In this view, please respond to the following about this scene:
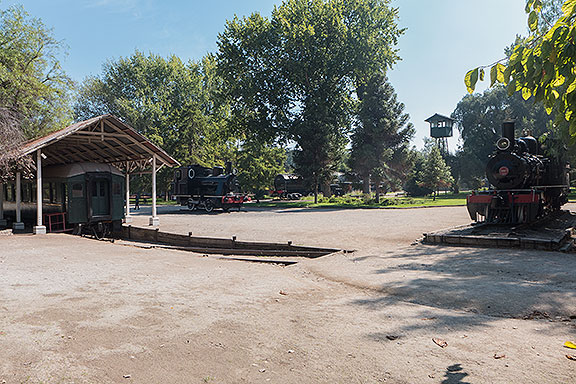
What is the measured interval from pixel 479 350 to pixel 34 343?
15.4 ft

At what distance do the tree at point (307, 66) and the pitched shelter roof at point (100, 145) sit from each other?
1760 centimetres

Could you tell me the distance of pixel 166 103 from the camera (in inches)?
1989

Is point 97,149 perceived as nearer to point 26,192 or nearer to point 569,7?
point 26,192

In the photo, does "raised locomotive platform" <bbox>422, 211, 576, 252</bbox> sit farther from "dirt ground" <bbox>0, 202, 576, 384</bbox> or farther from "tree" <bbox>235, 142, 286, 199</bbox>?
"tree" <bbox>235, 142, 286, 199</bbox>

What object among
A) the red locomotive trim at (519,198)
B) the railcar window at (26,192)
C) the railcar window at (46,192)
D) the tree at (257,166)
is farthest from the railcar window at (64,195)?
the tree at (257,166)

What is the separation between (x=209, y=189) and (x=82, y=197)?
11540 mm

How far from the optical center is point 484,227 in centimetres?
1268

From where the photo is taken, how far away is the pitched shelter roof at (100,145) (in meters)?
15.1

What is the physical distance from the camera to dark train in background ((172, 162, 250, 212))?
27.2 metres

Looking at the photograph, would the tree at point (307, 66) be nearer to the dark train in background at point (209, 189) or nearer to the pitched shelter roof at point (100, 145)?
the dark train in background at point (209, 189)

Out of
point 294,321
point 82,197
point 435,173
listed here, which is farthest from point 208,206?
point 435,173

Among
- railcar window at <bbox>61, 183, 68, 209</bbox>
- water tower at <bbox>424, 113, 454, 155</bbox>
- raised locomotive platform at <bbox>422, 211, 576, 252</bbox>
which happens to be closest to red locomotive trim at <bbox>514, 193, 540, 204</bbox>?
raised locomotive platform at <bbox>422, 211, 576, 252</bbox>

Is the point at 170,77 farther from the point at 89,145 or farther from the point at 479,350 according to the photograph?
the point at 479,350

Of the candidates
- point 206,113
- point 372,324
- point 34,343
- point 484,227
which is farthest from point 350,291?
point 206,113
